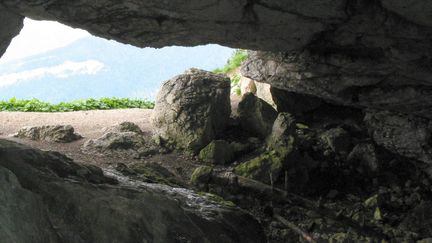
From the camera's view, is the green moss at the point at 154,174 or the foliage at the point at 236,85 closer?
the green moss at the point at 154,174

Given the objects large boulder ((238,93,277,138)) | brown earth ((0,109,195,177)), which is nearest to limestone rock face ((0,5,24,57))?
brown earth ((0,109,195,177))

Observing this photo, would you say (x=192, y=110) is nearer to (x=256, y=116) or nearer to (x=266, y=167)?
(x=256, y=116)

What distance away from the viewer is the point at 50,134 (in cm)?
911

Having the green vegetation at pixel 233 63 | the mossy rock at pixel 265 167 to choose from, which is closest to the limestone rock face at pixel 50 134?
the mossy rock at pixel 265 167

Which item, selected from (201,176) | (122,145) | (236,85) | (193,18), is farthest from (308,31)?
(236,85)

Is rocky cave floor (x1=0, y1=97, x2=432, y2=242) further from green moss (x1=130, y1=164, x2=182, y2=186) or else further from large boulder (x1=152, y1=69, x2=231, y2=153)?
large boulder (x1=152, y1=69, x2=231, y2=153)

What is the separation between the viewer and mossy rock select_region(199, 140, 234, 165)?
8531 mm

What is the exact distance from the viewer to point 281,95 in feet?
31.9

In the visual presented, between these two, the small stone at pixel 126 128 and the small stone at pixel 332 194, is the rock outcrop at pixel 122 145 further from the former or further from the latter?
the small stone at pixel 332 194

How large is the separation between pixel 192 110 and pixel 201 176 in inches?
70.5

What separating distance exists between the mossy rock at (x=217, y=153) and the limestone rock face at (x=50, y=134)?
2.75 m

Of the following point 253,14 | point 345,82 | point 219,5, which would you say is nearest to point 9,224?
point 219,5

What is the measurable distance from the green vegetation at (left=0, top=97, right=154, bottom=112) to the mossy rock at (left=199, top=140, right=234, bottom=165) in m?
6.81

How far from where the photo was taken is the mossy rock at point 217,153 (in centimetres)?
853
